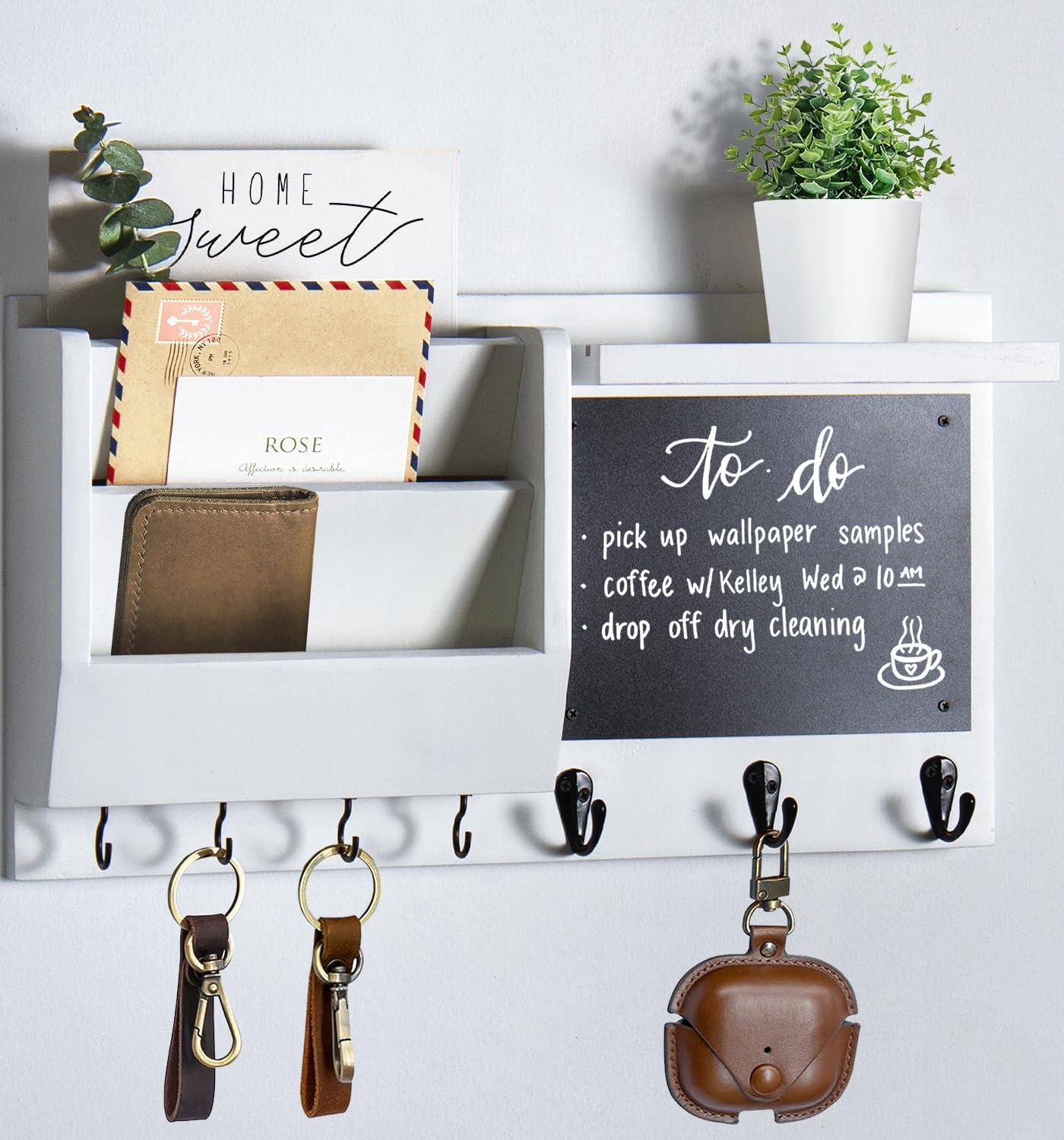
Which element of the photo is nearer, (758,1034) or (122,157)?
(122,157)

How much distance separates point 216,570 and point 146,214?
Answer: 216 millimetres

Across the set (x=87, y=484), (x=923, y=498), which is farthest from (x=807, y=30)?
(x=87, y=484)

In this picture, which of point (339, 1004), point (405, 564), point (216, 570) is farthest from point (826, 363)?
point (339, 1004)

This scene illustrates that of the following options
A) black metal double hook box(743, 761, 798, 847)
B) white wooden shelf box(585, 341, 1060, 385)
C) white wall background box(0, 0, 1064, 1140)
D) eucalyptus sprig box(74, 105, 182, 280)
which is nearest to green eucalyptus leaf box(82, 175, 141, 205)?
eucalyptus sprig box(74, 105, 182, 280)

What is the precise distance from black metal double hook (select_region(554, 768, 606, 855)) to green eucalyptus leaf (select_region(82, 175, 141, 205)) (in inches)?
18.4

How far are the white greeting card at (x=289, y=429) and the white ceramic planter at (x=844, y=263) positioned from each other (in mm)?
259

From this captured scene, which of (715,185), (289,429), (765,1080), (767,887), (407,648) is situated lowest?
(765,1080)

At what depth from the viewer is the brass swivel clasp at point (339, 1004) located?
0.79 meters

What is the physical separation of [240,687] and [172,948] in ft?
0.86

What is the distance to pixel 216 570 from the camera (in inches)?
A: 30.5

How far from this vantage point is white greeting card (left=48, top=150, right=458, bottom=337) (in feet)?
2.70

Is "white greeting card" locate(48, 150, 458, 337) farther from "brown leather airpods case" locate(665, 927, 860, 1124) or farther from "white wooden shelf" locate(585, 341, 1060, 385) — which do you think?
"brown leather airpods case" locate(665, 927, 860, 1124)

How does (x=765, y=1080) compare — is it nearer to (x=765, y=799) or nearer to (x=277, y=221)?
(x=765, y=799)

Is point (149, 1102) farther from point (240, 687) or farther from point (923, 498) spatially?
point (923, 498)
